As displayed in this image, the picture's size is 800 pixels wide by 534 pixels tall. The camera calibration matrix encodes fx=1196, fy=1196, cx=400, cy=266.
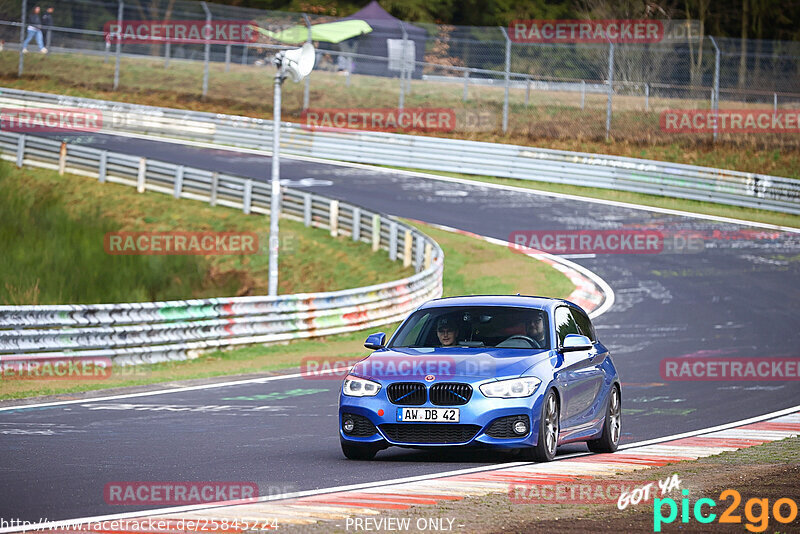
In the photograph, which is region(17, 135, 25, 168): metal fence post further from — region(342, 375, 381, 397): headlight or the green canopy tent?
region(342, 375, 381, 397): headlight

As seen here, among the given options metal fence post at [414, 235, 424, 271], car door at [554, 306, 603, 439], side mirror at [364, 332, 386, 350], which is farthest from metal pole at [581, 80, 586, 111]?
side mirror at [364, 332, 386, 350]

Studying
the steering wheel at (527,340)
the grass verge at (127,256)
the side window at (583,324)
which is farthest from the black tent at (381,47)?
the steering wheel at (527,340)

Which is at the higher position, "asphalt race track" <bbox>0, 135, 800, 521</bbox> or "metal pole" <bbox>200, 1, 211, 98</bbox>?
"metal pole" <bbox>200, 1, 211, 98</bbox>

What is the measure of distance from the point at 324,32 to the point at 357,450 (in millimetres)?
44071

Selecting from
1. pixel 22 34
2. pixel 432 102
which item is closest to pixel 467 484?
pixel 432 102

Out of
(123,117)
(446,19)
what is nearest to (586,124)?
(123,117)

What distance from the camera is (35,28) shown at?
155ft

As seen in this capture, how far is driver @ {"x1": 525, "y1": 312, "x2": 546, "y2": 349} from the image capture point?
10584mm

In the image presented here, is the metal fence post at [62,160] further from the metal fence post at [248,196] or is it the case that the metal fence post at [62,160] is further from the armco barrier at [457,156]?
the armco barrier at [457,156]

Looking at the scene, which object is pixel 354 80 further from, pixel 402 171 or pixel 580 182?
pixel 580 182

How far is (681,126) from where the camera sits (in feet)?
140

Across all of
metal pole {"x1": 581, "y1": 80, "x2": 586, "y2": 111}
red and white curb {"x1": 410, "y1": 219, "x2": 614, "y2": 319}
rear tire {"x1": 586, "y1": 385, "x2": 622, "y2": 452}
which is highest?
metal pole {"x1": 581, "y1": 80, "x2": 586, "y2": 111}

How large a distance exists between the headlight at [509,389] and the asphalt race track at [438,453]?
0.66m

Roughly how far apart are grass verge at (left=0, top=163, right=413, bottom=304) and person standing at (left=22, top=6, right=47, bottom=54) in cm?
1029
